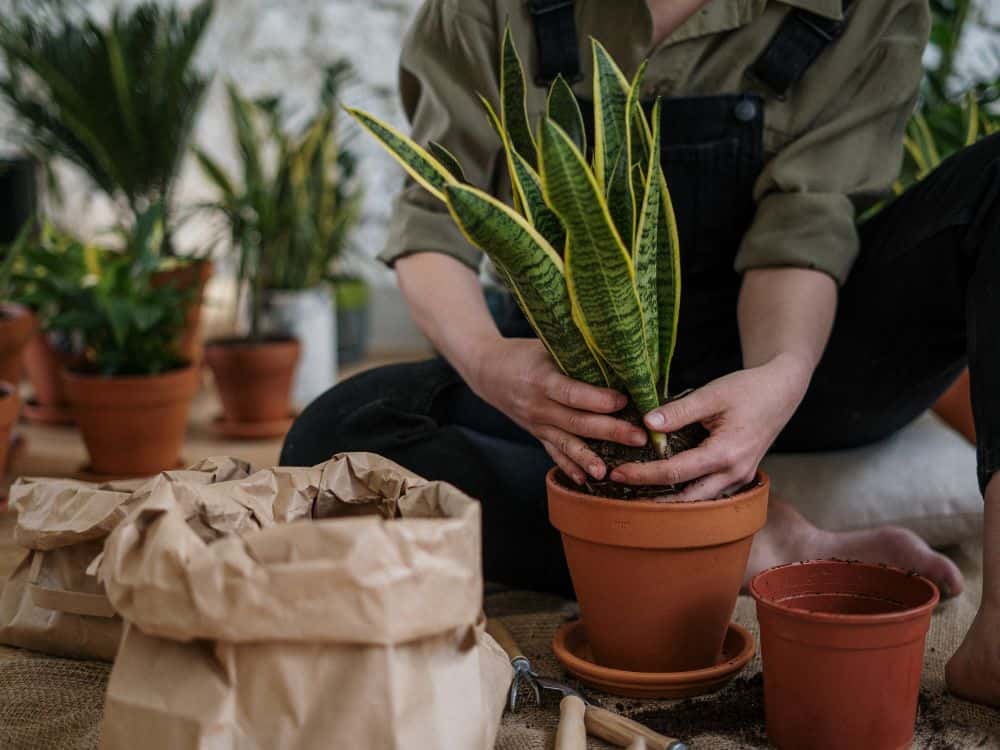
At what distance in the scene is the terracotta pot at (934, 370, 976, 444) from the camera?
6.41 ft

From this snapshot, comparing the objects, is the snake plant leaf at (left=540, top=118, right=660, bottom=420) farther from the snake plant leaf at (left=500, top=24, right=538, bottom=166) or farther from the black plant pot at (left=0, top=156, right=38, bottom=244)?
the black plant pot at (left=0, top=156, right=38, bottom=244)

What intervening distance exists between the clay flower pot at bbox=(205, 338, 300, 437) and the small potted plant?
28 centimetres

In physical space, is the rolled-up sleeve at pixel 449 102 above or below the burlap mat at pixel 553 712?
above

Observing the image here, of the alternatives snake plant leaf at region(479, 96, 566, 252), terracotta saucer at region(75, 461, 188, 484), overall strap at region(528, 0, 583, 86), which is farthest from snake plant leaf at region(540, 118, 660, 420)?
terracotta saucer at region(75, 461, 188, 484)

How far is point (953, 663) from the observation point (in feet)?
3.59

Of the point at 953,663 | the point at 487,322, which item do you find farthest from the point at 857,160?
Answer: the point at 953,663

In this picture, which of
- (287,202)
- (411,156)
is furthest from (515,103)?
(287,202)

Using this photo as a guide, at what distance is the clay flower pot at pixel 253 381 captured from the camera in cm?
252

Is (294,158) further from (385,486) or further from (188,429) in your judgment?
(385,486)

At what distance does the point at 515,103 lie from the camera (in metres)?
1.11

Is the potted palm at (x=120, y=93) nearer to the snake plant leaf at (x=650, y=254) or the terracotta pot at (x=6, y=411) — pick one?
the terracotta pot at (x=6, y=411)

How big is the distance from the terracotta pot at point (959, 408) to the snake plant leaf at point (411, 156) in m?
1.28

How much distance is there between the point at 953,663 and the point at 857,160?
0.61m

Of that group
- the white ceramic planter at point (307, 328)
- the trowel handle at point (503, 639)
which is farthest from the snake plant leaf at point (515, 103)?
the white ceramic planter at point (307, 328)
